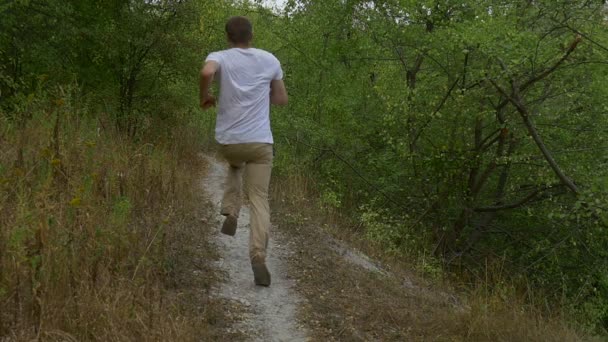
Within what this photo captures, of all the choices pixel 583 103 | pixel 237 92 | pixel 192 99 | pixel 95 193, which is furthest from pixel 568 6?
pixel 192 99

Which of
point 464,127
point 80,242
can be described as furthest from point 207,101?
point 464,127

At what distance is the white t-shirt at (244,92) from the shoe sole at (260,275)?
0.98 metres

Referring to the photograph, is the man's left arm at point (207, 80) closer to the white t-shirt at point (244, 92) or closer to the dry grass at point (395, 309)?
the white t-shirt at point (244, 92)

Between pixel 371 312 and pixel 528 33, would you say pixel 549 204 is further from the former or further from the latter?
pixel 371 312

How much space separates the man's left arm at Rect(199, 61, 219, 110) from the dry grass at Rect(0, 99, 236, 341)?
0.92 metres

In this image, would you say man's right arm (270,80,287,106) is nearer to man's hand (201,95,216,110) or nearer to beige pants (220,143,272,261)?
beige pants (220,143,272,261)

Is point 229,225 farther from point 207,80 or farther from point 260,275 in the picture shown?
point 207,80

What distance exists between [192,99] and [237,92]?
938 cm

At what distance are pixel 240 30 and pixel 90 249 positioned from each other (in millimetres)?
1918

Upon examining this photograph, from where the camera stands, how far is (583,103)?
930 centimetres

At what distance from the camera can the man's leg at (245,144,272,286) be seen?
4.62m

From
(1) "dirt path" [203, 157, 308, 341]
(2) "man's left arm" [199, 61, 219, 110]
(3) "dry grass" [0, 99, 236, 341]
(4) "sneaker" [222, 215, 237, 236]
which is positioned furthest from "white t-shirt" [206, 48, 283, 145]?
(1) "dirt path" [203, 157, 308, 341]

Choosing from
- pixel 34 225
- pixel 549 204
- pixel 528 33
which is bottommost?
pixel 549 204

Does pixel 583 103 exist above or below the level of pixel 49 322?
above
